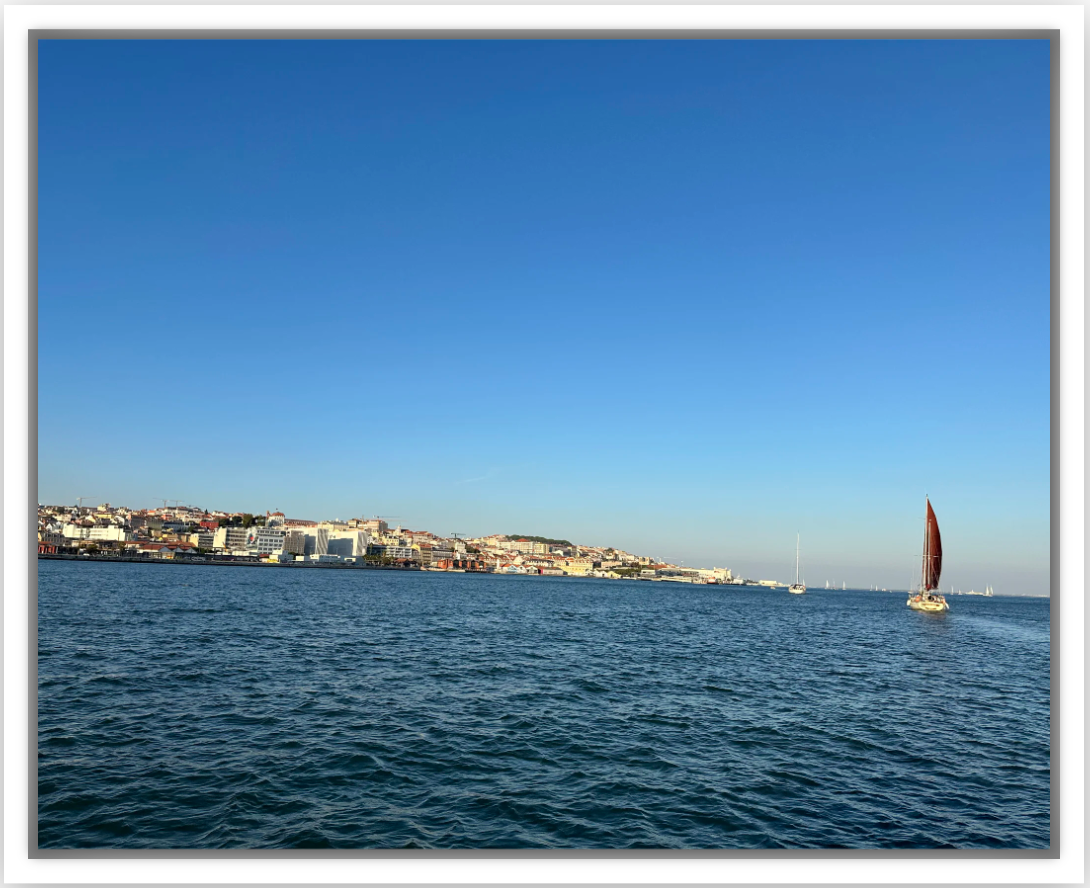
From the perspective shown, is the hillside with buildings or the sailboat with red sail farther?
the hillside with buildings

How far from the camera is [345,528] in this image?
424ft

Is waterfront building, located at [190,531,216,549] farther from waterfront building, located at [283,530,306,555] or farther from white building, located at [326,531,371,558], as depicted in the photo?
white building, located at [326,531,371,558]

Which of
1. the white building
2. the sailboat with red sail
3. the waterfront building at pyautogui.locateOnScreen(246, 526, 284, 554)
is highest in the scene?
the sailboat with red sail

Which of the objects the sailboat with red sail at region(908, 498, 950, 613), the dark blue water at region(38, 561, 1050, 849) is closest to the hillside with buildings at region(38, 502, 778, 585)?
the dark blue water at region(38, 561, 1050, 849)

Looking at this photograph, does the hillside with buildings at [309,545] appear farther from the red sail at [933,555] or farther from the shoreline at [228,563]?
the red sail at [933,555]

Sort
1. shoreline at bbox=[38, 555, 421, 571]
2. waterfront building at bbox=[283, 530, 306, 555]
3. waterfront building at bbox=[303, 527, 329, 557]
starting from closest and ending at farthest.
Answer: shoreline at bbox=[38, 555, 421, 571] → waterfront building at bbox=[283, 530, 306, 555] → waterfront building at bbox=[303, 527, 329, 557]

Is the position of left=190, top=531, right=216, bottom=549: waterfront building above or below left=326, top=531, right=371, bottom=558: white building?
above

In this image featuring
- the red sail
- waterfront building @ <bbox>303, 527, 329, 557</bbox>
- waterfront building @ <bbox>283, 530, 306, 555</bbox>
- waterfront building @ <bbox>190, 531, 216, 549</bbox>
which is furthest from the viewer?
waterfront building @ <bbox>303, 527, 329, 557</bbox>

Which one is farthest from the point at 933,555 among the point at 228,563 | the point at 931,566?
the point at 228,563

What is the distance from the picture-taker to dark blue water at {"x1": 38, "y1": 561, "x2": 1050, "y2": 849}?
6086 mm

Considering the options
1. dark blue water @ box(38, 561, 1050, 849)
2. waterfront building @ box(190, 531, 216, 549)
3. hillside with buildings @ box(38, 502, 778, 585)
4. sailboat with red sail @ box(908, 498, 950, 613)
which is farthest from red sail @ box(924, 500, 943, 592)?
waterfront building @ box(190, 531, 216, 549)

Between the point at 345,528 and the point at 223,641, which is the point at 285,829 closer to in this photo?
the point at 223,641
